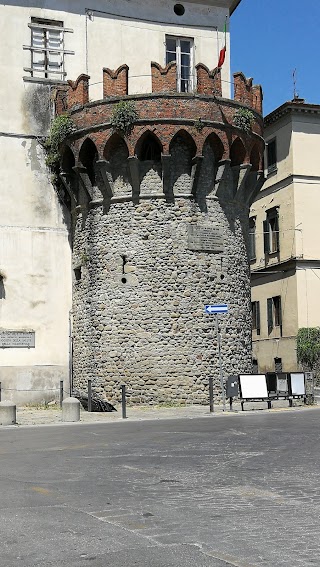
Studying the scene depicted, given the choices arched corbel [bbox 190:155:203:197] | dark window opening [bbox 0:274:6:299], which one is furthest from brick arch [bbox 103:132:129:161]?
dark window opening [bbox 0:274:6:299]

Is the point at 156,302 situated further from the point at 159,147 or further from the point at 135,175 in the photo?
the point at 159,147

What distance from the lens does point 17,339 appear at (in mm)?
25688

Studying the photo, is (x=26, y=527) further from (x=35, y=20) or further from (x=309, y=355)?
(x=309, y=355)

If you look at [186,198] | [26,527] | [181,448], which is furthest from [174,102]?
[26,527]

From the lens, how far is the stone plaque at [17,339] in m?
25.5

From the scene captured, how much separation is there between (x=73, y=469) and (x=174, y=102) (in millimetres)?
16075

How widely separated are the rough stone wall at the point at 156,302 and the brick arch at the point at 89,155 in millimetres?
1401

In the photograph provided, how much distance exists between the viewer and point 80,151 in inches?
1003

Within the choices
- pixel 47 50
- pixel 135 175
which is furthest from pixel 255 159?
pixel 47 50

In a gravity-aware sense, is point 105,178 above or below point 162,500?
above

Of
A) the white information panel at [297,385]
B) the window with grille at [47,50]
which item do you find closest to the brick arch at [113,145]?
the window with grille at [47,50]

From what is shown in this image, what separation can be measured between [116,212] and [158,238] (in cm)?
170

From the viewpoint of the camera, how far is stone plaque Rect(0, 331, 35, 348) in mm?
25531

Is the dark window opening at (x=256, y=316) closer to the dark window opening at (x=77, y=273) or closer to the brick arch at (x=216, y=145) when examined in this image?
the dark window opening at (x=77, y=273)
